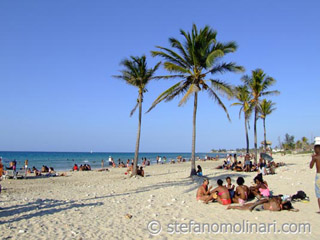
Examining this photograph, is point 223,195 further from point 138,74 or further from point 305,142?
point 305,142

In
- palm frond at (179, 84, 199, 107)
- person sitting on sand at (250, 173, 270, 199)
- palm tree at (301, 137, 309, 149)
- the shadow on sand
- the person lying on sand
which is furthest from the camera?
palm tree at (301, 137, 309, 149)

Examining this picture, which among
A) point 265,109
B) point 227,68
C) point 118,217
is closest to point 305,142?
point 265,109

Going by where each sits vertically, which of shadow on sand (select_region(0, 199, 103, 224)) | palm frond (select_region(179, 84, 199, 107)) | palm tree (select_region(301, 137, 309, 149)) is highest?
palm tree (select_region(301, 137, 309, 149))

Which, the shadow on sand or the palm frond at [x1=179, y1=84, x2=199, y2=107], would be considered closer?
the shadow on sand

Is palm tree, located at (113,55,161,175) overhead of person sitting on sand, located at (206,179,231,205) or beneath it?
overhead

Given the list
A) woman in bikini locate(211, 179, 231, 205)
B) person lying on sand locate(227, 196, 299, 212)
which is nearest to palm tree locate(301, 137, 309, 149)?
woman in bikini locate(211, 179, 231, 205)

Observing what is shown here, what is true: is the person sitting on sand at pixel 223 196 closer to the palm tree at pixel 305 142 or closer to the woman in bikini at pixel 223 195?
the woman in bikini at pixel 223 195

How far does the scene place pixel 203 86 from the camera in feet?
58.8

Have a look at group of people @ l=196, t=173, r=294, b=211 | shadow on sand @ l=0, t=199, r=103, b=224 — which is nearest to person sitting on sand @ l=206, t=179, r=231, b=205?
group of people @ l=196, t=173, r=294, b=211

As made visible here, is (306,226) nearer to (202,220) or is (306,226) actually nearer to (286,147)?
(202,220)

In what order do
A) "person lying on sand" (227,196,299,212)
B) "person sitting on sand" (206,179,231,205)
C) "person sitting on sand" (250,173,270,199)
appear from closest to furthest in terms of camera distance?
"person lying on sand" (227,196,299,212) → "person sitting on sand" (206,179,231,205) → "person sitting on sand" (250,173,270,199)

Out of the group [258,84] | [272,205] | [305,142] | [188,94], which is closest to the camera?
[272,205]

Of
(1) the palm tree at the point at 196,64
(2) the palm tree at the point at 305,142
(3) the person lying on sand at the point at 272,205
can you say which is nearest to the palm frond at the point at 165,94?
(1) the palm tree at the point at 196,64

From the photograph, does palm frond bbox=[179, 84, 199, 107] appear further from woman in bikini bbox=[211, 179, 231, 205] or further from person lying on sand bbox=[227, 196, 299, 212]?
person lying on sand bbox=[227, 196, 299, 212]
